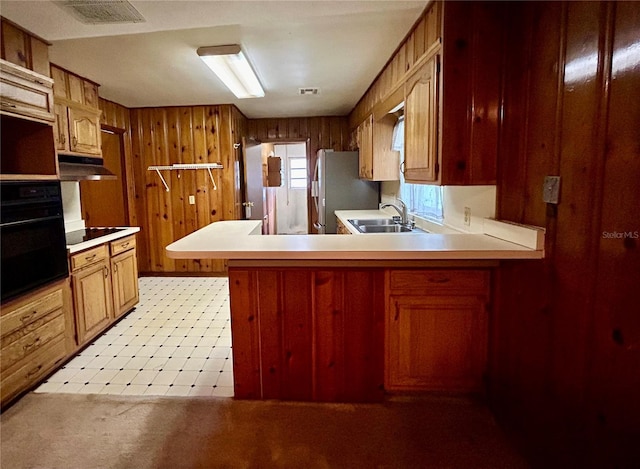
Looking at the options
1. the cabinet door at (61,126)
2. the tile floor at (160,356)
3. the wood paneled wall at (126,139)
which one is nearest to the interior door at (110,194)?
the wood paneled wall at (126,139)

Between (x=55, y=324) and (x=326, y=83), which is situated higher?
(x=326, y=83)

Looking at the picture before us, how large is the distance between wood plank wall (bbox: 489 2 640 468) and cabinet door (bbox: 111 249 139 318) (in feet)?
10.5

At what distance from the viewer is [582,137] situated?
4.29 ft

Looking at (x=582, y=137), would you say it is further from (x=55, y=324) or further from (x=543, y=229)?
(x=55, y=324)

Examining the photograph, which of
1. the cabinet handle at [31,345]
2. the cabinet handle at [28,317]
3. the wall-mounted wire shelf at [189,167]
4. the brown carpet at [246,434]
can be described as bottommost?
the brown carpet at [246,434]

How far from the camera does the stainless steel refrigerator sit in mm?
4641

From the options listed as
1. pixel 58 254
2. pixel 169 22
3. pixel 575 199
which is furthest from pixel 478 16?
pixel 58 254

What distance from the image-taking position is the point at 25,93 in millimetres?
2133

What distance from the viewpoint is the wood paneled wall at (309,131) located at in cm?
570

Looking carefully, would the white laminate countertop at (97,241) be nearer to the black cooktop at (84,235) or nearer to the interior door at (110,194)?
the black cooktop at (84,235)

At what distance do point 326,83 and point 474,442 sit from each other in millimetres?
3389

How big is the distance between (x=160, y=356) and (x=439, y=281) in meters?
2.14

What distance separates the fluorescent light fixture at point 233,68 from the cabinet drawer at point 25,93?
1.06 metres

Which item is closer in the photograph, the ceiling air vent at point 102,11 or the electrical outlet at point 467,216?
the ceiling air vent at point 102,11
